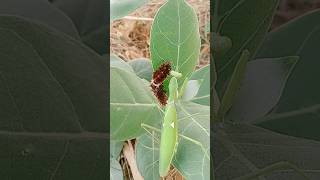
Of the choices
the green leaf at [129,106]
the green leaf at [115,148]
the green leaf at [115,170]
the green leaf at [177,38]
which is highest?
the green leaf at [177,38]

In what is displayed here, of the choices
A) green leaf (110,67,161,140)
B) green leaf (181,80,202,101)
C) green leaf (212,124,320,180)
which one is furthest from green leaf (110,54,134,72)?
green leaf (212,124,320,180)

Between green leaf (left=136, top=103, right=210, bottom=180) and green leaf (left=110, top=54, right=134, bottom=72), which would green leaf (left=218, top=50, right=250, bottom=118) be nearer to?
green leaf (left=136, top=103, right=210, bottom=180)

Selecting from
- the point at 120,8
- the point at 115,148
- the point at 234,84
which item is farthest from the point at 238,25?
the point at 115,148

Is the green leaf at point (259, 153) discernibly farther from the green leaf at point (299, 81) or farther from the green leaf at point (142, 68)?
the green leaf at point (142, 68)
